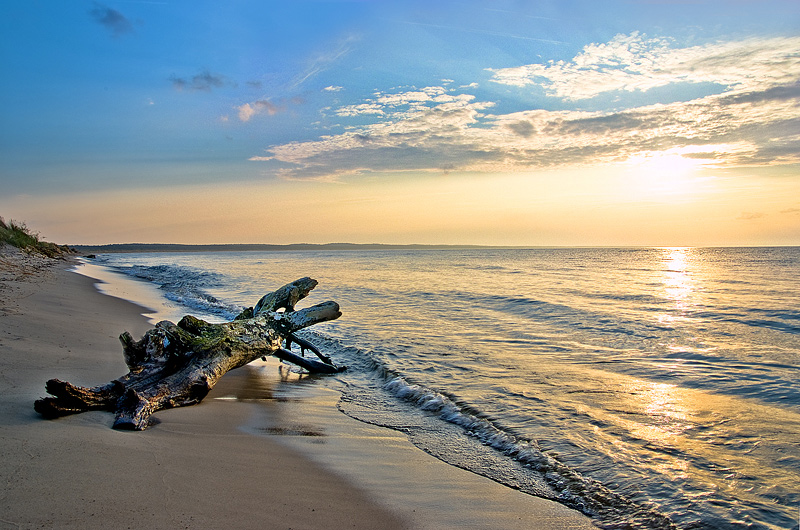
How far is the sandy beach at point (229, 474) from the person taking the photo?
350 centimetres

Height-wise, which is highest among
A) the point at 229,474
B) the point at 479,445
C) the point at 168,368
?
the point at 168,368

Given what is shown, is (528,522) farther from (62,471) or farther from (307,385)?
(307,385)

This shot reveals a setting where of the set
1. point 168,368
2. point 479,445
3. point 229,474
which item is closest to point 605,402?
point 479,445

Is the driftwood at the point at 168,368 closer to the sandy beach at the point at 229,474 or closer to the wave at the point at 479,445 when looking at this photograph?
the sandy beach at the point at 229,474

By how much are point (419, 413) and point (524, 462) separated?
6.72 feet

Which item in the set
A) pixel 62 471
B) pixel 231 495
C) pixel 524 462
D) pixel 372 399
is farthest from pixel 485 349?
pixel 62 471

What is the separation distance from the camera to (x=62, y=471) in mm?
3820

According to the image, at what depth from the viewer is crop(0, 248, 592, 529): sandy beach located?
3.50 meters

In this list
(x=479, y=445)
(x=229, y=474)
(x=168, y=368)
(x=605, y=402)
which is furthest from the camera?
(x=605, y=402)

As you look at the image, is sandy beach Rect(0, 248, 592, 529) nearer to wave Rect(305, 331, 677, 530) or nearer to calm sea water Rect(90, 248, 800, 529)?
wave Rect(305, 331, 677, 530)

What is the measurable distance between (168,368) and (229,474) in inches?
104

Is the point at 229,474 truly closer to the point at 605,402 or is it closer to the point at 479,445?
the point at 479,445

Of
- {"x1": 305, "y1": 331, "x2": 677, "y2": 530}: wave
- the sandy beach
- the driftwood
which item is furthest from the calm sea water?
the driftwood

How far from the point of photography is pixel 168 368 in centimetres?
642
